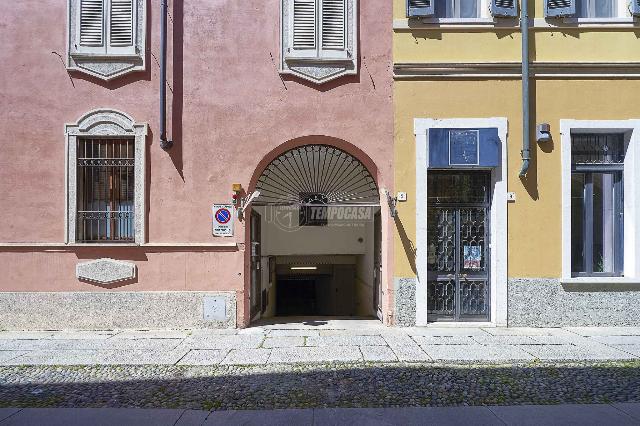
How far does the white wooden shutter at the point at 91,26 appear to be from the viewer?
8.50m

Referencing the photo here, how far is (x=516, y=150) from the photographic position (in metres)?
8.53

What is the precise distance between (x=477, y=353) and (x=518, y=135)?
3.78 m

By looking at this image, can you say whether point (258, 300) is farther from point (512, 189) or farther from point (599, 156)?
point (599, 156)

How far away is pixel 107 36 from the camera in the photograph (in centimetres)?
852

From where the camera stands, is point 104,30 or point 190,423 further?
point 104,30

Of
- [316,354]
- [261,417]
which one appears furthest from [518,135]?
[261,417]

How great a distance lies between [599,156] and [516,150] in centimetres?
157

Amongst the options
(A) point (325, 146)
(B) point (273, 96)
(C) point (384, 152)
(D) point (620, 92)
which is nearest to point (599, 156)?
(D) point (620, 92)

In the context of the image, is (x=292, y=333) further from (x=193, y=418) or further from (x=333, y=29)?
(x=333, y=29)

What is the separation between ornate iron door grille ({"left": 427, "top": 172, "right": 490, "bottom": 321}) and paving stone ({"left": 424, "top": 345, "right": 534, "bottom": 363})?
1.54 meters

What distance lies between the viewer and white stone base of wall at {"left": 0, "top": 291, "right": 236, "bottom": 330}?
8414 mm

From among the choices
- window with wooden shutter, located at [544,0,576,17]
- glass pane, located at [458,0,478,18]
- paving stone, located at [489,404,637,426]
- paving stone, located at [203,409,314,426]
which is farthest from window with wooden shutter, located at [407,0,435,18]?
paving stone, located at [203,409,314,426]

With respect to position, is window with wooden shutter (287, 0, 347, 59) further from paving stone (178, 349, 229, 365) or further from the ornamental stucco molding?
paving stone (178, 349, 229, 365)

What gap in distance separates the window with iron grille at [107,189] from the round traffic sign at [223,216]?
1471mm
